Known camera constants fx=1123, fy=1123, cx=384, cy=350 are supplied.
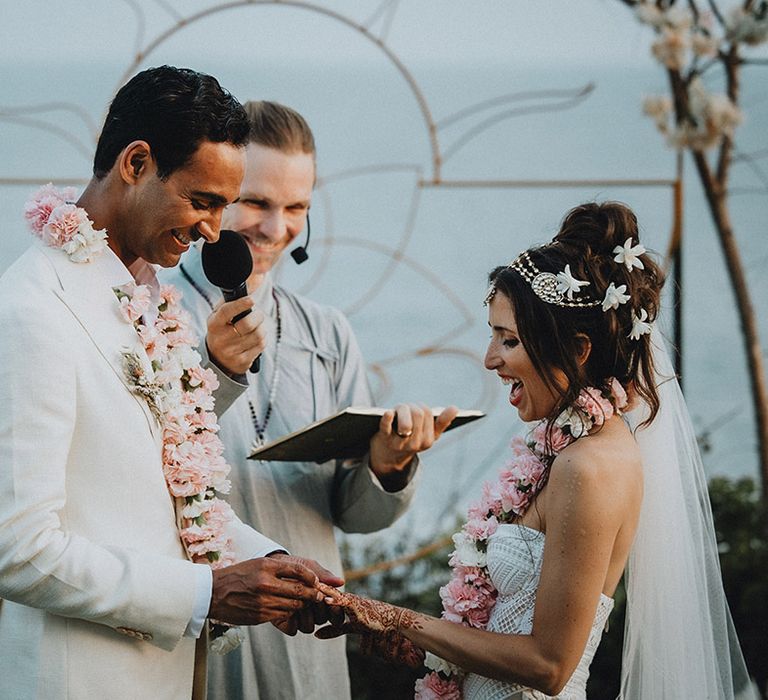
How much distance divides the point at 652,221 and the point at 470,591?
360 centimetres

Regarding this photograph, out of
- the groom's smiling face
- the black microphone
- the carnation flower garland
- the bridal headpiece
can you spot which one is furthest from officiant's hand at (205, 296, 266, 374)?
the bridal headpiece

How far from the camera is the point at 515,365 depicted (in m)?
2.42

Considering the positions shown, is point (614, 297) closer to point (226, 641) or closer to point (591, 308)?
point (591, 308)

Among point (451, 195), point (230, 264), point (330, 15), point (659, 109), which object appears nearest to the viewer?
point (230, 264)

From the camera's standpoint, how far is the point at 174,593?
2.11 metres

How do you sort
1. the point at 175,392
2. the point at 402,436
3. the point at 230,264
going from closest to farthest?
1. the point at 175,392
2. the point at 230,264
3. the point at 402,436

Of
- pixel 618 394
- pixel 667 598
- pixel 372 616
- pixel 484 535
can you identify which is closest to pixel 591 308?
pixel 618 394

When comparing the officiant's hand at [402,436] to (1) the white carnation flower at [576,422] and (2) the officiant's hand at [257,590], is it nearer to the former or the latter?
(1) the white carnation flower at [576,422]

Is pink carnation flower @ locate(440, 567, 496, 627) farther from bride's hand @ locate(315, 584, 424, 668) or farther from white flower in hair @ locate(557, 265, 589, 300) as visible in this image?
white flower in hair @ locate(557, 265, 589, 300)

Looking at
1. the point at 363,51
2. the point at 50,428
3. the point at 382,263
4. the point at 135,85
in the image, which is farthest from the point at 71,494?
the point at 363,51

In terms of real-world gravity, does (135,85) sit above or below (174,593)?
above

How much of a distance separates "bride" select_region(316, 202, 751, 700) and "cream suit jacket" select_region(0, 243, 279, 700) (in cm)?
45

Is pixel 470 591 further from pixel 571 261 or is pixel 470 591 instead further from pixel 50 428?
pixel 50 428

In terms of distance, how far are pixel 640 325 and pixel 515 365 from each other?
0.91 feet
